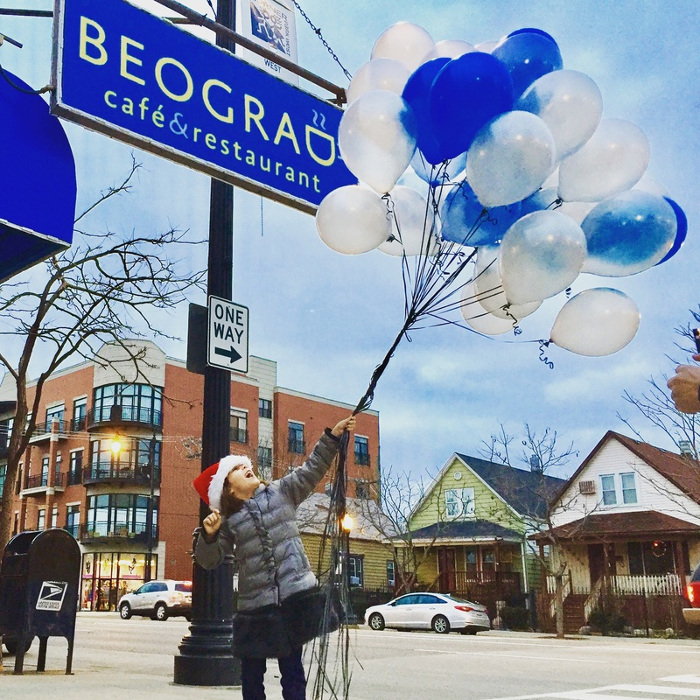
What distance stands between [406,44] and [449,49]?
17.9 inches

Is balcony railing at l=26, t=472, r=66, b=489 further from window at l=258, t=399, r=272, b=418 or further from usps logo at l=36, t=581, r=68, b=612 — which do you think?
usps logo at l=36, t=581, r=68, b=612

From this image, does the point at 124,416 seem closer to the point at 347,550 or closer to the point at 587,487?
the point at 587,487

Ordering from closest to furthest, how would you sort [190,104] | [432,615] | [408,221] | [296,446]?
[408,221] → [190,104] → [432,615] → [296,446]

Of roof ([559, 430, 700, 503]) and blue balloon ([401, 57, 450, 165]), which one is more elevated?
roof ([559, 430, 700, 503])

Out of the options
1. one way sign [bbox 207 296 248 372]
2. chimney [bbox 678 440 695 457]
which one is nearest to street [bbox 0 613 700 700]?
one way sign [bbox 207 296 248 372]

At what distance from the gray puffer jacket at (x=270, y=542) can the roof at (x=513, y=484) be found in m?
29.6

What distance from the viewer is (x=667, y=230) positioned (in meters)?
4.95

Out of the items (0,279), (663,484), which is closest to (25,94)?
(0,279)

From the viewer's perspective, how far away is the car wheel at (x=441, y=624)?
23.6 metres

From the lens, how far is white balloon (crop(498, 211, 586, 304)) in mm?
4539

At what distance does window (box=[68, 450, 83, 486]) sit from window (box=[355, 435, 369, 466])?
16.3m

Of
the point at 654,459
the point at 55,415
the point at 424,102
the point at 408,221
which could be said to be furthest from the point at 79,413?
the point at 424,102

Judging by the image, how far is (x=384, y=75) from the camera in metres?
5.57

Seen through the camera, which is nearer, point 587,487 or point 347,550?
point 347,550
